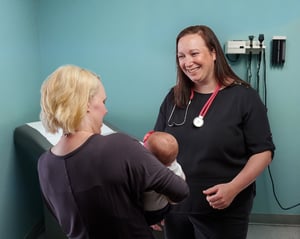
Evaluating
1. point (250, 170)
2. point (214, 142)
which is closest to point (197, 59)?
point (214, 142)

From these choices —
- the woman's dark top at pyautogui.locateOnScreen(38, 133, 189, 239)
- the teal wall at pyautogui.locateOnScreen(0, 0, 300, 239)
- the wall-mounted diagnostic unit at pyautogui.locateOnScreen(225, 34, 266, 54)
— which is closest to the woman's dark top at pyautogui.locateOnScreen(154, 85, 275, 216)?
the woman's dark top at pyautogui.locateOnScreen(38, 133, 189, 239)

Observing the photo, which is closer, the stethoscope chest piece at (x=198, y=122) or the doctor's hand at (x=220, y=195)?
the doctor's hand at (x=220, y=195)

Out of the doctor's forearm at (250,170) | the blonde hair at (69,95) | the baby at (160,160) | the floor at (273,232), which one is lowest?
the floor at (273,232)

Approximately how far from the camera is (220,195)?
130cm

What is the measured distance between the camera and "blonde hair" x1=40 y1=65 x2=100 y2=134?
85 cm

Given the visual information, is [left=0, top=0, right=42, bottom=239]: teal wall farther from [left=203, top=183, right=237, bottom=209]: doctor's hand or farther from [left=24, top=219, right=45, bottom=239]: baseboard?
[left=203, top=183, right=237, bottom=209]: doctor's hand

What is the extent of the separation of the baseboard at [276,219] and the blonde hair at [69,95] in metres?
2.17

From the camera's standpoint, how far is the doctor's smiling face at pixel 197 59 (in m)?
1.45

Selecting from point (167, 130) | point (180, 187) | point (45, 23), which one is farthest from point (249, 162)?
point (45, 23)

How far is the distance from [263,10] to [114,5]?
1.04m

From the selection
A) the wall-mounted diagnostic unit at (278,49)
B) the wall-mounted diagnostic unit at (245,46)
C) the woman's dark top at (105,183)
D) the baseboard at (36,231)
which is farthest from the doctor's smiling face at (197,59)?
the baseboard at (36,231)

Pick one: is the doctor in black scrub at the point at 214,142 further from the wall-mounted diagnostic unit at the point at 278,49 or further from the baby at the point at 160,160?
the wall-mounted diagnostic unit at the point at 278,49

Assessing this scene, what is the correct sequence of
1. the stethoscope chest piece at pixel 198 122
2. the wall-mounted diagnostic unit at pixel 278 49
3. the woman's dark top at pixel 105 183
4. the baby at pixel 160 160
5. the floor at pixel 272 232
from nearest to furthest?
1. the woman's dark top at pixel 105 183
2. the baby at pixel 160 160
3. the stethoscope chest piece at pixel 198 122
4. the wall-mounted diagnostic unit at pixel 278 49
5. the floor at pixel 272 232

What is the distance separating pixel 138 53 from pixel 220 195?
1.46m
